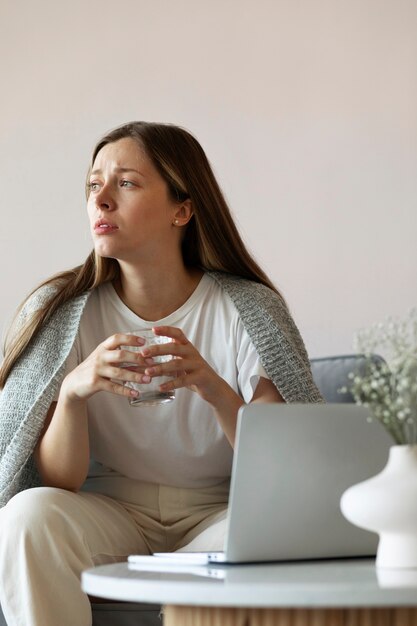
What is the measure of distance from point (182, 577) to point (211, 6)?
213cm

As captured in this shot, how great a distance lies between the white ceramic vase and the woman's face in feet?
3.09

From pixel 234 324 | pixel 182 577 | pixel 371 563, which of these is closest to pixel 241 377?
pixel 234 324

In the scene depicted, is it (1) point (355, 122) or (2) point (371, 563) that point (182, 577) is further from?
(1) point (355, 122)

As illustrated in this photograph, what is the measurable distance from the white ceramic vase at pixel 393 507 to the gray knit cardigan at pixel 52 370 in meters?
0.80

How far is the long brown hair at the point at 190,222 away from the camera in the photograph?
203cm

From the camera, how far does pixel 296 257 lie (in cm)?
274

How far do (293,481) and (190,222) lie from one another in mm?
1038

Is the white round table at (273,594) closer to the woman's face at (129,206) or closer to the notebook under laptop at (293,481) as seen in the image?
the notebook under laptop at (293,481)

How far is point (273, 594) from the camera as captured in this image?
2.95 ft

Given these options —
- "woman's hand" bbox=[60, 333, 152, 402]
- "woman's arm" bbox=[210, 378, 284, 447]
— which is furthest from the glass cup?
"woman's arm" bbox=[210, 378, 284, 447]

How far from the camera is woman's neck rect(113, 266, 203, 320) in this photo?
2.02 m

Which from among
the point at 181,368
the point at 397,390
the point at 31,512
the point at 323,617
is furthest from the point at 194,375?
the point at 323,617

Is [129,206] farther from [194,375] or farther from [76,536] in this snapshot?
[76,536]

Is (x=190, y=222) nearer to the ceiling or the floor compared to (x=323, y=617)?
nearer to the ceiling
